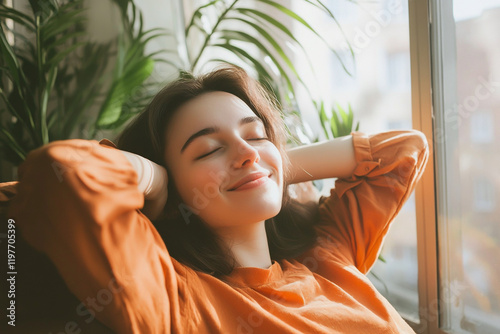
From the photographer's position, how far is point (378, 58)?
129 cm

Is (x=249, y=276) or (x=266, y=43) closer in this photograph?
(x=249, y=276)

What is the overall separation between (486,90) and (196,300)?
83 centimetres

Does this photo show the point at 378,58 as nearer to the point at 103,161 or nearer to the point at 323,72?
the point at 323,72

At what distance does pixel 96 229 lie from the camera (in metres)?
0.58

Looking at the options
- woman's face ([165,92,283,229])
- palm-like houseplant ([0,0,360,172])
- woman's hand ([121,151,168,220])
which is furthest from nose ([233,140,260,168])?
palm-like houseplant ([0,0,360,172])

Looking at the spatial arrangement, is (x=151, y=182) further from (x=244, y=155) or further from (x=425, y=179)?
(x=425, y=179)

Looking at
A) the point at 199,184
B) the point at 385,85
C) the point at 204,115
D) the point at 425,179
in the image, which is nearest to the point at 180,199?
the point at 199,184

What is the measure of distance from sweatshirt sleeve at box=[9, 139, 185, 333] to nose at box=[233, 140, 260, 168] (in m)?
0.23

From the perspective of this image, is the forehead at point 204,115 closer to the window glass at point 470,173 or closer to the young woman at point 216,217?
the young woman at point 216,217

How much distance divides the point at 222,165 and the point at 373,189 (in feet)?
1.43

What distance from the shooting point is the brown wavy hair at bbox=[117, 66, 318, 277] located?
2.84 feet

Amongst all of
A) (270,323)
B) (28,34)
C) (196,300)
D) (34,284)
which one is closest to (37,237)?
(34,284)

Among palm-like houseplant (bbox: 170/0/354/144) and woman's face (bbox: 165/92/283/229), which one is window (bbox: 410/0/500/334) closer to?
palm-like houseplant (bbox: 170/0/354/144)

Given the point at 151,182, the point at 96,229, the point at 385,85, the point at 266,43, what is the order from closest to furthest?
1. the point at 96,229
2. the point at 151,182
3. the point at 385,85
4. the point at 266,43
